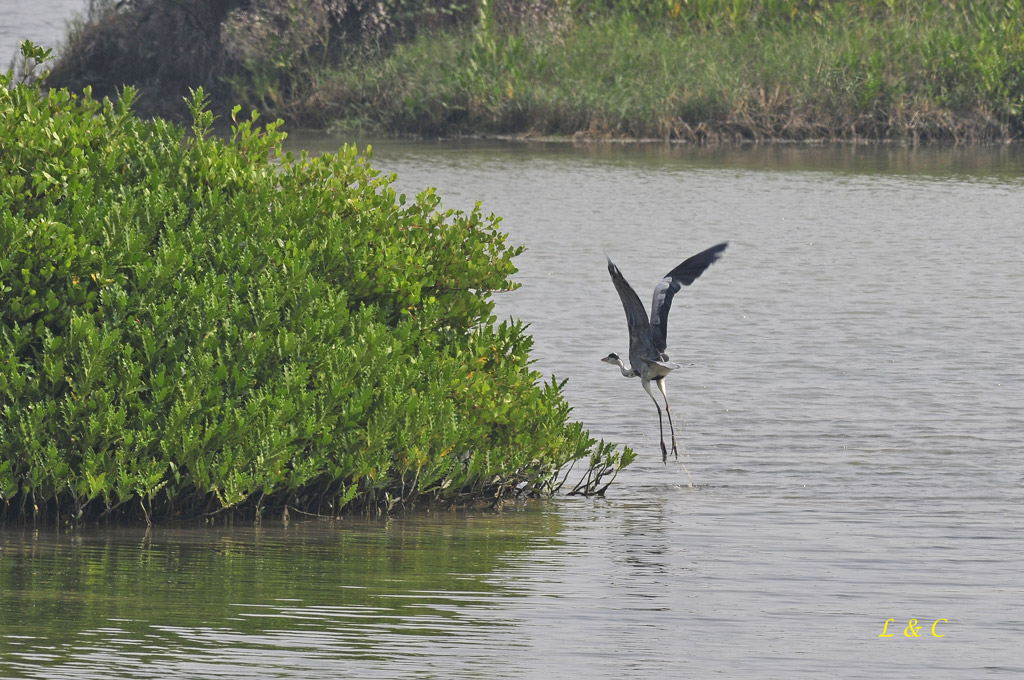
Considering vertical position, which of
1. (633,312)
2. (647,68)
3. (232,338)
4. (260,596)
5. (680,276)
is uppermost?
(647,68)

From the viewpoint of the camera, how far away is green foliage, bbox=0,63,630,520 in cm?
764

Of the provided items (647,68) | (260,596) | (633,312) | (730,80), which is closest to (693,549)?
(633,312)

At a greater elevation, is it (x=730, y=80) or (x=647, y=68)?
(x=647, y=68)

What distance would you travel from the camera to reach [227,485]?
7805 mm

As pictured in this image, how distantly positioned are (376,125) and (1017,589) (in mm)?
27789

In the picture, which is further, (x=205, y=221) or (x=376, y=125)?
(x=376, y=125)

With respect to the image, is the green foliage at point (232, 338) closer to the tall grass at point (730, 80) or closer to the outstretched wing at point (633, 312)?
the outstretched wing at point (633, 312)

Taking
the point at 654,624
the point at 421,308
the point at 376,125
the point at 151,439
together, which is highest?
the point at 376,125

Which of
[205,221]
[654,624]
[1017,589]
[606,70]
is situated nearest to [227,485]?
[205,221]

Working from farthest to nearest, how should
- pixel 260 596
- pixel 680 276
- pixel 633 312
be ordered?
pixel 633 312 < pixel 680 276 < pixel 260 596

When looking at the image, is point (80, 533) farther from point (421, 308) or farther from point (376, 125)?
point (376, 125)

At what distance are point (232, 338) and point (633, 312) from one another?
2.58 metres

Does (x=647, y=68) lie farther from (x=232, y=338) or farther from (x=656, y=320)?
(x=232, y=338)

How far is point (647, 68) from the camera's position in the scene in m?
33.1
